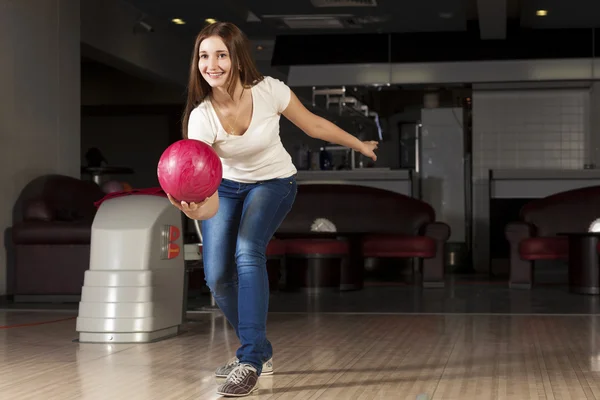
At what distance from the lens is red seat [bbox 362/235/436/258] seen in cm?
811

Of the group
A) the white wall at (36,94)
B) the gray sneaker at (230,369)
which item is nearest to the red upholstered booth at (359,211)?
the white wall at (36,94)

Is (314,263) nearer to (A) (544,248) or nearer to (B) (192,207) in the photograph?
(A) (544,248)

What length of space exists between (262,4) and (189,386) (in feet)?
23.6

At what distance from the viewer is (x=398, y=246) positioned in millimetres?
8180

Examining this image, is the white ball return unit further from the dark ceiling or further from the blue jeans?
the dark ceiling

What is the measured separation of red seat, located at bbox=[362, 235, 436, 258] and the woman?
16.6 feet

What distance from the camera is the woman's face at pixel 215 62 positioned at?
2.93 metres

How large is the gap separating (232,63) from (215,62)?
2.2 inches

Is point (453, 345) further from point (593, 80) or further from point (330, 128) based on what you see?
point (593, 80)

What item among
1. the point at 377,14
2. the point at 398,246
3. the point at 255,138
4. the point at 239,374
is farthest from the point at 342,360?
the point at 377,14

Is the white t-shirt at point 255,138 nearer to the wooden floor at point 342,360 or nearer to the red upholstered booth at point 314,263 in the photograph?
the wooden floor at point 342,360

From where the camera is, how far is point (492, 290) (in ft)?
25.5

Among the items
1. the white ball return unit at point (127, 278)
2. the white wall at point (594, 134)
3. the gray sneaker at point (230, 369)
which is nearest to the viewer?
the gray sneaker at point (230, 369)

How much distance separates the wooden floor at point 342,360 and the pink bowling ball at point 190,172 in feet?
2.22
